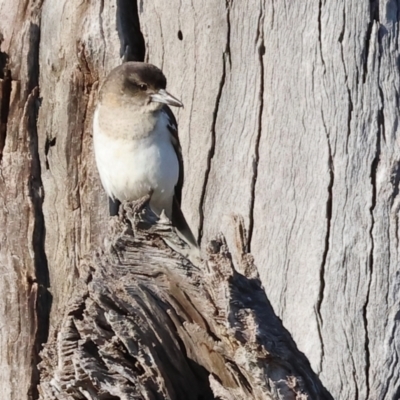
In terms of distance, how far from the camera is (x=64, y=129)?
5.86 m

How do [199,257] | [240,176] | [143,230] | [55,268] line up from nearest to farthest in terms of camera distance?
[143,230] < [199,257] < [240,176] < [55,268]

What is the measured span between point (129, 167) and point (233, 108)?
87 centimetres

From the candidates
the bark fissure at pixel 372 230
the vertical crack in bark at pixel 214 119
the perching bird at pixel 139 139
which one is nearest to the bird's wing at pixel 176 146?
the perching bird at pixel 139 139

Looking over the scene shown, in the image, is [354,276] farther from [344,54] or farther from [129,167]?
[129,167]

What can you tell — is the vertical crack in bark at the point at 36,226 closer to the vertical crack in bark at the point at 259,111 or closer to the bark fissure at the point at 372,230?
the vertical crack in bark at the point at 259,111

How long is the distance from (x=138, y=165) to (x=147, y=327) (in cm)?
187

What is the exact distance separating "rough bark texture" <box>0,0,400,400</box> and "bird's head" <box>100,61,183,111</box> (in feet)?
0.30

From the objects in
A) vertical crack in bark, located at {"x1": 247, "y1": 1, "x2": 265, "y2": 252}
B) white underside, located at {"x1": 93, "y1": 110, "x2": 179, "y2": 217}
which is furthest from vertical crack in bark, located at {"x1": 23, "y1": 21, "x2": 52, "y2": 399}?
vertical crack in bark, located at {"x1": 247, "y1": 1, "x2": 265, "y2": 252}

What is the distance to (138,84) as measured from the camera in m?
5.90

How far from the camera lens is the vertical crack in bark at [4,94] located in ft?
19.4

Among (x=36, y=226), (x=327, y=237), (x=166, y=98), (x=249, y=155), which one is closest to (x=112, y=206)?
(x=36, y=226)

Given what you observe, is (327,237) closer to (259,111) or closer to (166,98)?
(259,111)

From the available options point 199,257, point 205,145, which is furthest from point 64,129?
point 199,257

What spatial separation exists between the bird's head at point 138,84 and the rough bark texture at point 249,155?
9cm
